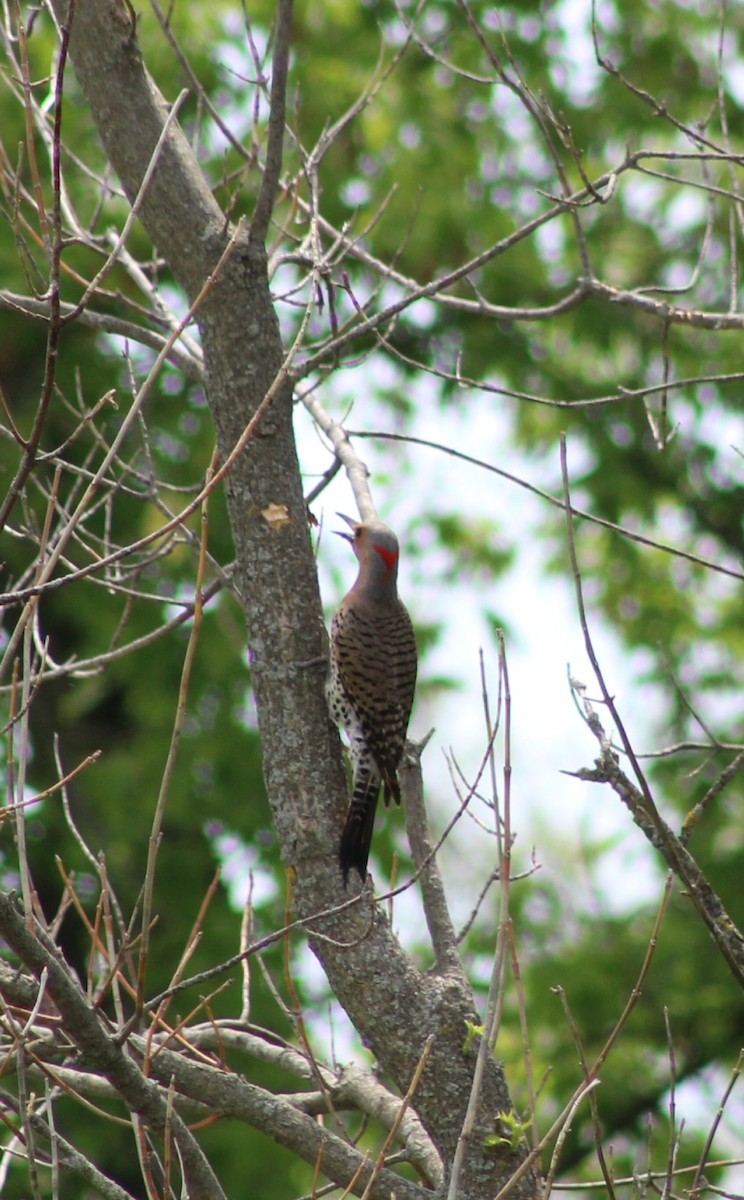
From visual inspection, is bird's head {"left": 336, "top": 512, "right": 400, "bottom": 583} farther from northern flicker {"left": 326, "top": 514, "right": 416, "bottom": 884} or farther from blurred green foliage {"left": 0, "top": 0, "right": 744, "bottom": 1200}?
blurred green foliage {"left": 0, "top": 0, "right": 744, "bottom": 1200}

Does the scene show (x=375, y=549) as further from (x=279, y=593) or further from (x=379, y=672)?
(x=279, y=593)

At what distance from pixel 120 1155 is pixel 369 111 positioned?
7.75 m

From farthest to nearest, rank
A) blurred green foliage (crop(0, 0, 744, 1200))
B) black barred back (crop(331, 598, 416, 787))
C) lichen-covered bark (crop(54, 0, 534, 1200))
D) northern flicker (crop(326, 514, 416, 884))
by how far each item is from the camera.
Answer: blurred green foliage (crop(0, 0, 744, 1200)) → black barred back (crop(331, 598, 416, 787)) → northern flicker (crop(326, 514, 416, 884)) → lichen-covered bark (crop(54, 0, 534, 1200))

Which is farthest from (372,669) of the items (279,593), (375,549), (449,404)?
(449,404)

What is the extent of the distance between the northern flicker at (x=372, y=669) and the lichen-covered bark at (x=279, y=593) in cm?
30

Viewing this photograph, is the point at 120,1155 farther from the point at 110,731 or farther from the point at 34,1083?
the point at 110,731

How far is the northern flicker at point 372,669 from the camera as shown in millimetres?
4449

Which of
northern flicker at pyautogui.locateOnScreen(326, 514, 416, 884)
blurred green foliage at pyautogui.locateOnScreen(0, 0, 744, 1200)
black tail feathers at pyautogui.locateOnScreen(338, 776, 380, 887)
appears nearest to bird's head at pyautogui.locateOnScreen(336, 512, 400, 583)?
northern flicker at pyautogui.locateOnScreen(326, 514, 416, 884)

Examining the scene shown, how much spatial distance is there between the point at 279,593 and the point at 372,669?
1.15m

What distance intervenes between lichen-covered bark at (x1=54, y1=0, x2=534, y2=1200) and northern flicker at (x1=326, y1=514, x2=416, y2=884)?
1.00 feet

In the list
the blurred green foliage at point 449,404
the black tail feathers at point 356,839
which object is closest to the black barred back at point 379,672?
the black tail feathers at point 356,839

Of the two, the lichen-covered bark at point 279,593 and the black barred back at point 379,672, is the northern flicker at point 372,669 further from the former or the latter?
the lichen-covered bark at point 279,593

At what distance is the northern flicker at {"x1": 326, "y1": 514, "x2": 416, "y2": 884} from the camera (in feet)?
14.6

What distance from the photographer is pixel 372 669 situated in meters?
4.81
